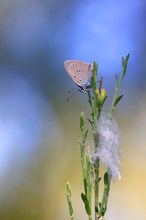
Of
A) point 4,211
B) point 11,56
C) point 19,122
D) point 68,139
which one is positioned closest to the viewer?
point 4,211

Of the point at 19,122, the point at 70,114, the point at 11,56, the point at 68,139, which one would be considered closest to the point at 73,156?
the point at 68,139

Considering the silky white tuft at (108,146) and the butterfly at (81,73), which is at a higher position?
the butterfly at (81,73)

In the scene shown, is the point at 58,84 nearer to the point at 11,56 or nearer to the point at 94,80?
the point at 11,56

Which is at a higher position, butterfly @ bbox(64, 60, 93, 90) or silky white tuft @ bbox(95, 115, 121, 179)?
butterfly @ bbox(64, 60, 93, 90)
